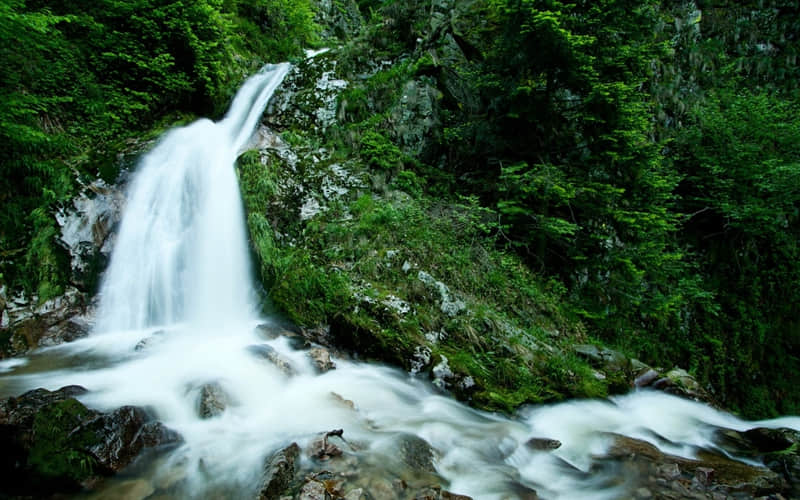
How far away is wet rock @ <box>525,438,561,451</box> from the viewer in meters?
3.95

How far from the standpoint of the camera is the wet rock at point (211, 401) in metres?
3.86

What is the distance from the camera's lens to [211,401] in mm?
3924

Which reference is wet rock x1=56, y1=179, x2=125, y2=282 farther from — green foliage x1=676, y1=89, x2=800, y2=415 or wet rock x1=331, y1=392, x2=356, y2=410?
green foliage x1=676, y1=89, x2=800, y2=415

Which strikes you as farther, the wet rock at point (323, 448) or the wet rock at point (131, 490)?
the wet rock at point (323, 448)

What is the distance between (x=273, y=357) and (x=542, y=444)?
3.31 m

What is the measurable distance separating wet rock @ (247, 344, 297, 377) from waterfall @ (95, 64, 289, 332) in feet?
4.26

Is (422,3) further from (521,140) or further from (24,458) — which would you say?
(24,458)

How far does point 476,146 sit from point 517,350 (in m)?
4.96

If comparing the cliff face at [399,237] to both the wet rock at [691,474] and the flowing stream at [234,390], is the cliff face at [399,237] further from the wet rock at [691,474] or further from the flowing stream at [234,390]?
the wet rock at [691,474]

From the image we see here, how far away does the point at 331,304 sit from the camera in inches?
227

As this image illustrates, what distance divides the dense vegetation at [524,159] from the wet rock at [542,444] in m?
0.80

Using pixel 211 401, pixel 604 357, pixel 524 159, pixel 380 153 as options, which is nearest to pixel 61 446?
pixel 211 401

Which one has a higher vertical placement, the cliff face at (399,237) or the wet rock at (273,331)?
the cliff face at (399,237)

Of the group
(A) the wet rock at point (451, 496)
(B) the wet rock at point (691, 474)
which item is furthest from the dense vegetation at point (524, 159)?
(A) the wet rock at point (451, 496)
